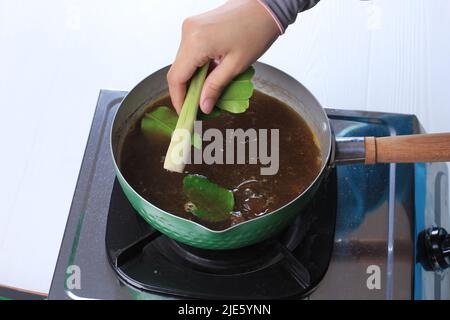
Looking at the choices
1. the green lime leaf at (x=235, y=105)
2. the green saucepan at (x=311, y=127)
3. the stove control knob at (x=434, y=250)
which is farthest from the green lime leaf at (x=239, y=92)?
the stove control knob at (x=434, y=250)

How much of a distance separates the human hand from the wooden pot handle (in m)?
0.19

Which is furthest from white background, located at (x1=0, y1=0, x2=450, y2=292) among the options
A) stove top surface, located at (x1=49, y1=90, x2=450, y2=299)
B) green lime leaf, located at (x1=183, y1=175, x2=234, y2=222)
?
green lime leaf, located at (x1=183, y1=175, x2=234, y2=222)

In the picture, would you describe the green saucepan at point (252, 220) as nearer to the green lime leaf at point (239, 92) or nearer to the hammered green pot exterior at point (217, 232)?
the hammered green pot exterior at point (217, 232)

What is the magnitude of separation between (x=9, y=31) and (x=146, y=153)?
1.88ft

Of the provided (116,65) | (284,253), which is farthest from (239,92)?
(116,65)

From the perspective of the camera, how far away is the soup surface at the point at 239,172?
709 mm

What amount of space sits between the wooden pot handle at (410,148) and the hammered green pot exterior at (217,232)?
0.10 meters

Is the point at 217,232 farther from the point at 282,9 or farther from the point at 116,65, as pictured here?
the point at 116,65

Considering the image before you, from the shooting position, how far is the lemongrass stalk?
0.69 metres

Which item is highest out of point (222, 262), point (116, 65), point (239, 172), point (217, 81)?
point (116, 65)

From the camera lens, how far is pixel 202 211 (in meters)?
0.69

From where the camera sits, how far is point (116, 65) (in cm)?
110

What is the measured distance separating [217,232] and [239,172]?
0.14 meters

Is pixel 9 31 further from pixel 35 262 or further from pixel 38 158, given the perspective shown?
pixel 35 262
